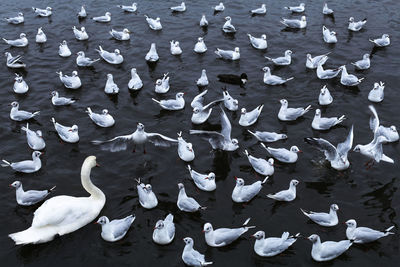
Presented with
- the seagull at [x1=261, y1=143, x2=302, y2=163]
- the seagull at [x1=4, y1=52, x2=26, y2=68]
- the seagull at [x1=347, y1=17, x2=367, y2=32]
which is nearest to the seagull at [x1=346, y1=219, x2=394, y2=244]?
the seagull at [x1=261, y1=143, x2=302, y2=163]

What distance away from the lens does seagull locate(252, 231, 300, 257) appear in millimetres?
16328

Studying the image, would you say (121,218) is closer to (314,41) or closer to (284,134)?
(284,134)

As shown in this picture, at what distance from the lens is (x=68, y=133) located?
73.7 ft

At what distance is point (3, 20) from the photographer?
120 ft

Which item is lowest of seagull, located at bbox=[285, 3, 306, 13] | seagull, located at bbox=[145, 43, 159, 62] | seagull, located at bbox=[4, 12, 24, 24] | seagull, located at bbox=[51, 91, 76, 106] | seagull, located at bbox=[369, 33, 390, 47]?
seagull, located at bbox=[4, 12, 24, 24]

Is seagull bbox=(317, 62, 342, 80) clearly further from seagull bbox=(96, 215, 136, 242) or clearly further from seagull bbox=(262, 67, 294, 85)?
seagull bbox=(96, 215, 136, 242)

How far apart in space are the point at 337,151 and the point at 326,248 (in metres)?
5.45

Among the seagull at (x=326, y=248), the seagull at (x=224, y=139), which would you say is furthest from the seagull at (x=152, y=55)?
the seagull at (x=326, y=248)

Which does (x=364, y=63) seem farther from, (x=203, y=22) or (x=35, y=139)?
(x=35, y=139)

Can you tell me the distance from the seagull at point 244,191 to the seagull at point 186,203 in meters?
1.43

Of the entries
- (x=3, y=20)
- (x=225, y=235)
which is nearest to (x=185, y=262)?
(x=225, y=235)

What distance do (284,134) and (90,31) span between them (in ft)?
61.4

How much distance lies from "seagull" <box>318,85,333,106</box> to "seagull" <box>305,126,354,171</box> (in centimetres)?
518

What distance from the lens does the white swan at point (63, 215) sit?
16.9 m
